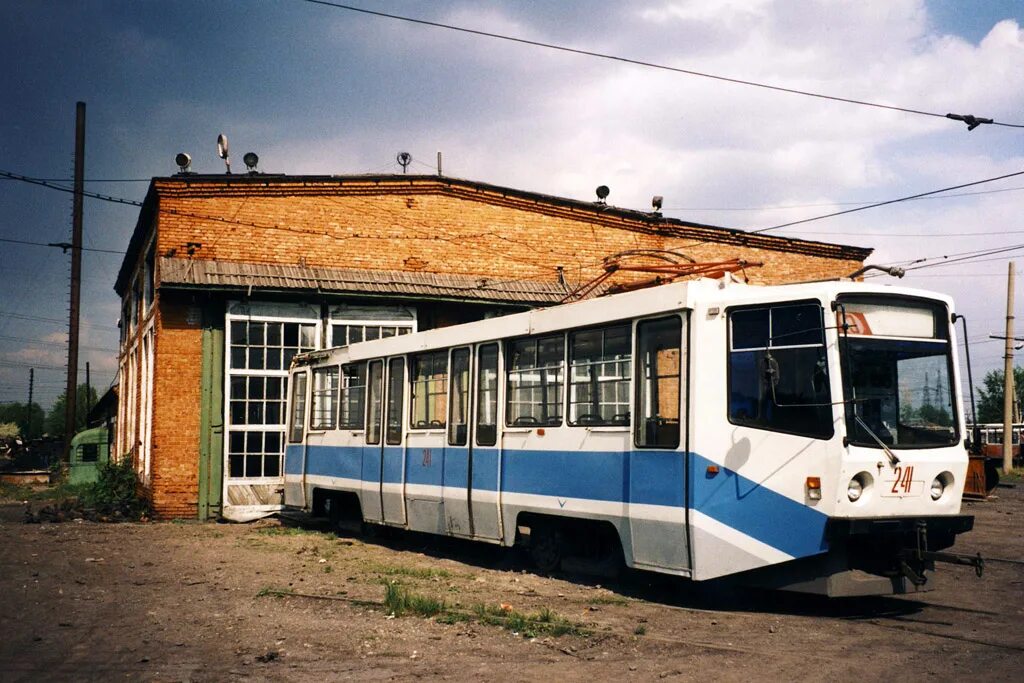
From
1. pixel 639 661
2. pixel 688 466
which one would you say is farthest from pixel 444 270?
pixel 639 661

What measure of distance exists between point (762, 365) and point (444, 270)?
43.4 feet

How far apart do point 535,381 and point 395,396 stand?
141 inches

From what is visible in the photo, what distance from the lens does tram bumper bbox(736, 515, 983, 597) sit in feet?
28.6

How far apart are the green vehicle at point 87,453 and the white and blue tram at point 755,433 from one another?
820 inches

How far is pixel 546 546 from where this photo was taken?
1176 cm

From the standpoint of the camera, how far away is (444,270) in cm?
2177

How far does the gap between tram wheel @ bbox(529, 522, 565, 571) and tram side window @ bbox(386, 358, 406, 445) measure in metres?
3.27

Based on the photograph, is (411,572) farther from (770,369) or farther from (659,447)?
(770,369)

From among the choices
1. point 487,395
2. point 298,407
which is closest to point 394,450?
point 487,395

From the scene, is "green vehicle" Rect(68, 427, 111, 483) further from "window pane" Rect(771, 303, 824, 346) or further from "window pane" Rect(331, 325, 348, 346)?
Answer: "window pane" Rect(771, 303, 824, 346)

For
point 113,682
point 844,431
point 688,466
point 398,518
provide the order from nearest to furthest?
point 113,682, point 844,431, point 688,466, point 398,518

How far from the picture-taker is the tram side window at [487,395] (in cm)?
1238

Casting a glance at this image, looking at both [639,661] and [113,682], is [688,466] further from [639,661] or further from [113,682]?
[113,682]

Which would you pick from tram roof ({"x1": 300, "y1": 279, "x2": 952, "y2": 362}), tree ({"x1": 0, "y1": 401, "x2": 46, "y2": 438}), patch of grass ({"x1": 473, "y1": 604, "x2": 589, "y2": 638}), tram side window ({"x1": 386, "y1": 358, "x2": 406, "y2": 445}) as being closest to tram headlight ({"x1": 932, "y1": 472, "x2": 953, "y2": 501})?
tram roof ({"x1": 300, "y1": 279, "x2": 952, "y2": 362})
